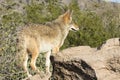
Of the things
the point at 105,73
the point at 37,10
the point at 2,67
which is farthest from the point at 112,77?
the point at 37,10

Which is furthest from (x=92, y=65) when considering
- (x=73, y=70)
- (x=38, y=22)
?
(x=38, y=22)

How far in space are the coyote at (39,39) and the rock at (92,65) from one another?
1890mm

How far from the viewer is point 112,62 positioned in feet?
30.0

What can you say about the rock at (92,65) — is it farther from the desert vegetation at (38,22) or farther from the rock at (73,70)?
the desert vegetation at (38,22)

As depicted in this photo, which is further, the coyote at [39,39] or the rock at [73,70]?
the coyote at [39,39]

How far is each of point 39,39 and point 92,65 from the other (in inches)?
124

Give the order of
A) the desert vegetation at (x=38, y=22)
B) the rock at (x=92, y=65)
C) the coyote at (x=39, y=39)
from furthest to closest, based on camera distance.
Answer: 1. the coyote at (x=39, y=39)
2. the desert vegetation at (x=38, y=22)
3. the rock at (x=92, y=65)

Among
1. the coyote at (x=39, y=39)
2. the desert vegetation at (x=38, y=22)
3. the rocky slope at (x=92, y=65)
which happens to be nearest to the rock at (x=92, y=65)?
the rocky slope at (x=92, y=65)

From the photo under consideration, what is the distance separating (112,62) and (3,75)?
292cm

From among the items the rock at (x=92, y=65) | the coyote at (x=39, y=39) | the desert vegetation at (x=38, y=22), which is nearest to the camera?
the rock at (x=92, y=65)

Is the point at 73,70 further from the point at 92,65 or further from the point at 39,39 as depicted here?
the point at 39,39

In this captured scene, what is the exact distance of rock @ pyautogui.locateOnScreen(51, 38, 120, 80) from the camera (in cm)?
899

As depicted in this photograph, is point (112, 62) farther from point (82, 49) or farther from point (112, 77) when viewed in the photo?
point (82, 49)

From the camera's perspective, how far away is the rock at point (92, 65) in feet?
29.5
